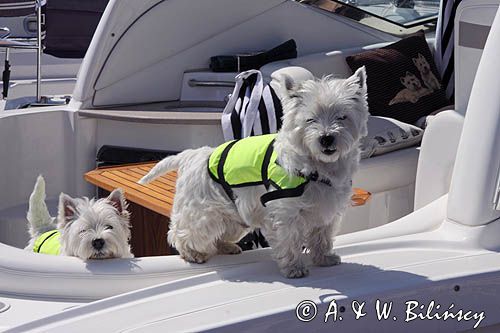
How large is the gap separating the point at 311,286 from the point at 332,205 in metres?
0.23

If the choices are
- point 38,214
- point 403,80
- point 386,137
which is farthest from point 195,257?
point 403,80

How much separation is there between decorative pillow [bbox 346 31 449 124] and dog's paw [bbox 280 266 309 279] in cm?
210

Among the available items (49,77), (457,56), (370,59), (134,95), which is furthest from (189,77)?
(49,77)

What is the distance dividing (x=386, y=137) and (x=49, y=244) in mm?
1460

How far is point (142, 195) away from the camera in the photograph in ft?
10.00

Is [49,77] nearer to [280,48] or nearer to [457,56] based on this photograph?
[280,48]

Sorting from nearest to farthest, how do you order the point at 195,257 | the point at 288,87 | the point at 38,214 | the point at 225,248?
1. the point at 288,87
2. the point at 195,257
3. the point at 225,248
4. the point at 38,214

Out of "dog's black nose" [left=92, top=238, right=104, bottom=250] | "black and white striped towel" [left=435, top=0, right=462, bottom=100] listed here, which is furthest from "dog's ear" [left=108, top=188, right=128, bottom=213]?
"black and white striped towel" [left=435, top=0, right=462, bottom=100]

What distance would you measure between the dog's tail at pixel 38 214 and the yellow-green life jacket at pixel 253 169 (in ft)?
3.86

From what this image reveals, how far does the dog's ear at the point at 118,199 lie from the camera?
2842mm

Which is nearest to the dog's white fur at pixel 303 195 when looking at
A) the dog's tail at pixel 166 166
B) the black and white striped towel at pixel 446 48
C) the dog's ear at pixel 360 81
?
the dog's ear at pixel 360 81

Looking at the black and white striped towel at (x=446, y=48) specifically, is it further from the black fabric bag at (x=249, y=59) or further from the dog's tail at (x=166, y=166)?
the dog's tail at (x=166, y=166)

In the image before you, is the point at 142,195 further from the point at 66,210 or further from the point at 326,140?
the point at 326,140

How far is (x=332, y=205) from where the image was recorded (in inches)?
83.2
